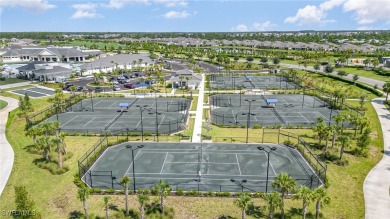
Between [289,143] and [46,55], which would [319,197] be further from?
[46,55]

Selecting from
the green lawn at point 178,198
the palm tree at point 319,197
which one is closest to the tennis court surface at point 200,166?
the green lawn at point 178,198

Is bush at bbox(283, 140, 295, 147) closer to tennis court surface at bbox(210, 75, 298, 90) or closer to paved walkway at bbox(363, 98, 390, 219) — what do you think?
paved walkway at bbox(363, 98, 390, 219)

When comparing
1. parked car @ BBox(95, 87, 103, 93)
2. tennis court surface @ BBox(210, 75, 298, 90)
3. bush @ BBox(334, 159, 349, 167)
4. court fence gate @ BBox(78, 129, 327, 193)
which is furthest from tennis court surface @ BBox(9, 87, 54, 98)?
bush @ BBox(334, 159, 349, 167)

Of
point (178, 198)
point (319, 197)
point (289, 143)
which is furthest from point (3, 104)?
point (319, 197)

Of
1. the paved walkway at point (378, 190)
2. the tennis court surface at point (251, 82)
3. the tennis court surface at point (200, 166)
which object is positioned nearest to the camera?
the paved walkway at point (378, 190)

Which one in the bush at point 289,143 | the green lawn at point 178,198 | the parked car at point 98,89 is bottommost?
the green lawn at point 178,198

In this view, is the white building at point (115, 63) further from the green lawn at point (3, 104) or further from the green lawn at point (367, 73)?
the green lawn at point (367, 73)
